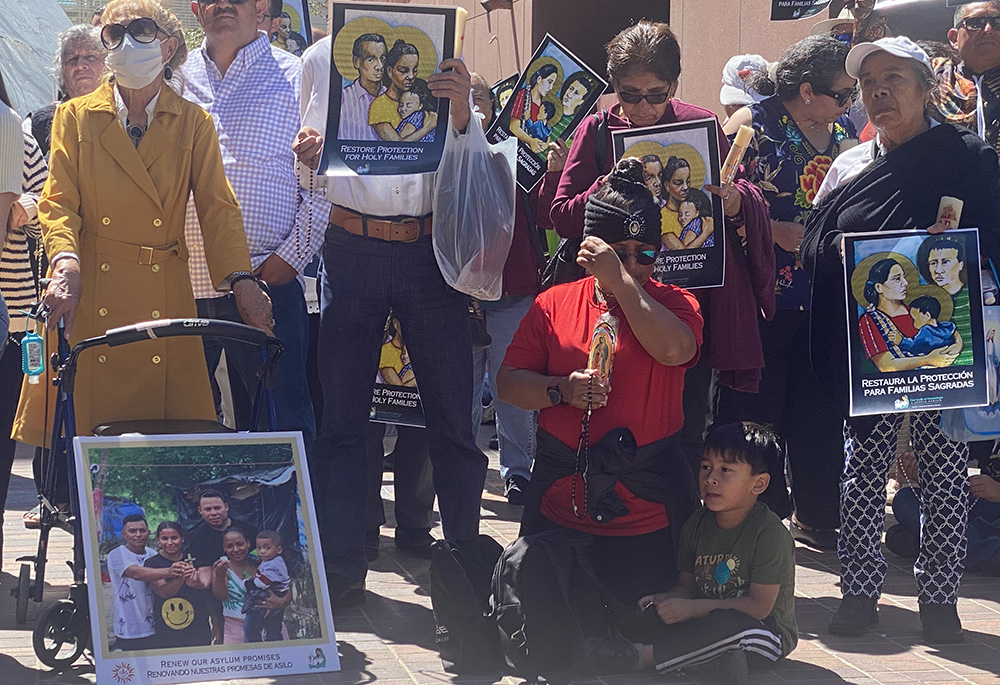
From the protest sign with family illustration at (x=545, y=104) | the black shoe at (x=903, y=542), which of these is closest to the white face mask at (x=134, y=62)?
Result: the protest sign with family illustration at (x=545, y=104)

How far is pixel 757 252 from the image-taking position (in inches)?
220

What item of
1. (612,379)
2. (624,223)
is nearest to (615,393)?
(612,379)

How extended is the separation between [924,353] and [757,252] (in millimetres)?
894

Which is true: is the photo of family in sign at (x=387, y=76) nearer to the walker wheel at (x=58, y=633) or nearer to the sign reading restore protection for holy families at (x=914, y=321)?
the sign reading restore protection for holy families at (x=914, y=321)

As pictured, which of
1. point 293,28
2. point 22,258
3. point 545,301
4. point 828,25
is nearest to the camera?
point 545,301

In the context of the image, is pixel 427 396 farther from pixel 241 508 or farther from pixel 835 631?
pixel 835 631

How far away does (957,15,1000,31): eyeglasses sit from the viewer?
6.29m

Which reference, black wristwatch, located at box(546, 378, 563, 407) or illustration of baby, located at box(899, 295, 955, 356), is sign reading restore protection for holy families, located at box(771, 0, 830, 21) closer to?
illustration of baby, located at box(899, 295, 955, 356)

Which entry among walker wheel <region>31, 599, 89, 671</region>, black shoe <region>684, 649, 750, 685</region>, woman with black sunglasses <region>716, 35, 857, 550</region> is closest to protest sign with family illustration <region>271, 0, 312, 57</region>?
woman with black sunglasses <region>716, 35, 857, 550</region>

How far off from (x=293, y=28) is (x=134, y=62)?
3.57m

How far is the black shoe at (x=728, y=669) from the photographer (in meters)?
4.43

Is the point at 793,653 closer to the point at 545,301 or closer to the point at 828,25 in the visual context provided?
the point at 545,301

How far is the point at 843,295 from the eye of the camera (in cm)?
513

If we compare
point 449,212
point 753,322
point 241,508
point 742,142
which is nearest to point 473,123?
point 449,212
